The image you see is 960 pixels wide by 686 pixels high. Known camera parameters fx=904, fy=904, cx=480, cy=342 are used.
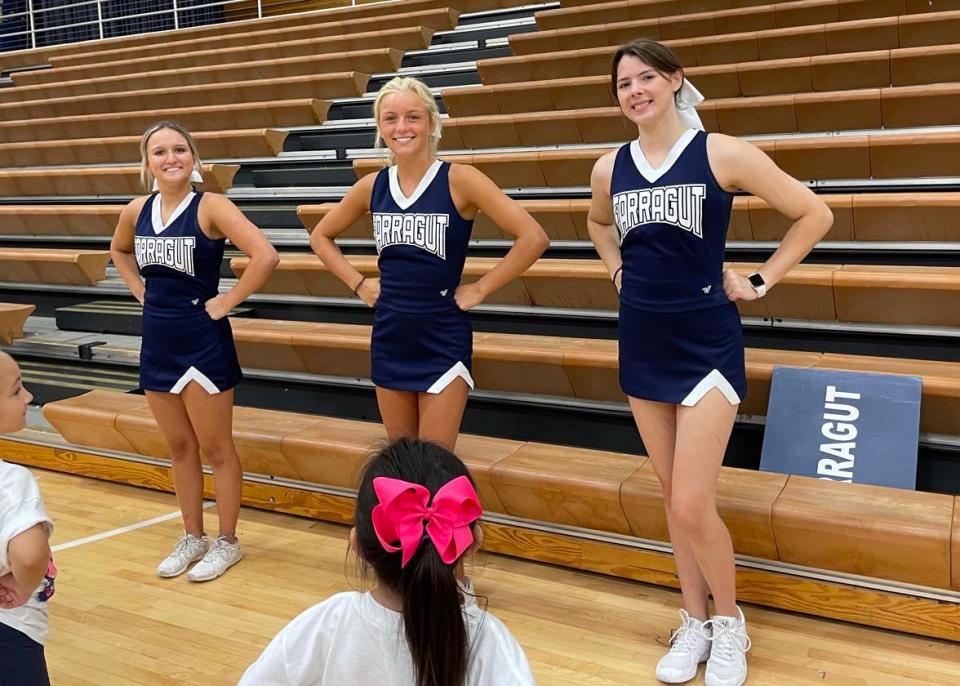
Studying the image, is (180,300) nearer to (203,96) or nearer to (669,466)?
(669,466)

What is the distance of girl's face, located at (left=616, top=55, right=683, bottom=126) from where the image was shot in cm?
145

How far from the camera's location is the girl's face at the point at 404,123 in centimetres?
171

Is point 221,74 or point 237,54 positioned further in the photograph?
point 237,54

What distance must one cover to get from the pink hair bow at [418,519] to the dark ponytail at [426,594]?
1 centimetres

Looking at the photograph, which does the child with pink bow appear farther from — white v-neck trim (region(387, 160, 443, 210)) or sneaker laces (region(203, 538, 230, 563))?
sneaker laces (region(203, 538, 230, 563))

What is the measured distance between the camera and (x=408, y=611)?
776mm

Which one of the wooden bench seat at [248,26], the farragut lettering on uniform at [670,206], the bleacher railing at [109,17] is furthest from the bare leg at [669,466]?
the bleacher railing at [109,17]

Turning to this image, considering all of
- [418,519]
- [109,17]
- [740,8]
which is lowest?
[418,519]

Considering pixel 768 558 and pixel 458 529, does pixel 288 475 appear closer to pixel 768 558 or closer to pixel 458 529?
pixel 768 558

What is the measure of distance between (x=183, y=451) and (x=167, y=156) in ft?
2.25

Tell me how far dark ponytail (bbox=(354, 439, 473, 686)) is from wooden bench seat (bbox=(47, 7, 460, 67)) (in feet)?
14.5

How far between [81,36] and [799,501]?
26.4 feet

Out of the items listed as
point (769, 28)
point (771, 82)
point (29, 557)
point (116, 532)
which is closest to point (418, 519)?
point (29, 557)

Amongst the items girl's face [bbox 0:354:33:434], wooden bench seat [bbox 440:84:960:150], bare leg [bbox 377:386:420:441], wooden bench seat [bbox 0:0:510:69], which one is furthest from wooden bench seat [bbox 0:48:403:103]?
girl's face [bbox 0:354:33:434]
